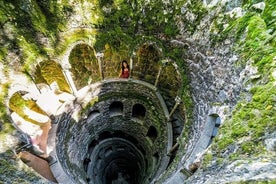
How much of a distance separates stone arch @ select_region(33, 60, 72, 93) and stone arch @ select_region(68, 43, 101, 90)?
24.5 inches

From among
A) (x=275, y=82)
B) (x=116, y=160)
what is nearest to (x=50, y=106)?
(x=116, y=160)

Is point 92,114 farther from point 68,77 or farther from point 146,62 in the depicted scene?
point 146,62

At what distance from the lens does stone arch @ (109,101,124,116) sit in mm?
14406

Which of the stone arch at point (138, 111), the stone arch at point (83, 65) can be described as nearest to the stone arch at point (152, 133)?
the stone arch at point (138, 111)

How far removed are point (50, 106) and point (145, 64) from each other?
5.52m

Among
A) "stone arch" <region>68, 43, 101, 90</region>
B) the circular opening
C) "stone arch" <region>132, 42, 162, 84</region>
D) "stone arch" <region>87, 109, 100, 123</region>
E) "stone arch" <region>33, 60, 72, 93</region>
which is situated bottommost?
the circular opening

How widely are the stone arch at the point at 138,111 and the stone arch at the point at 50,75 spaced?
4.32 meters

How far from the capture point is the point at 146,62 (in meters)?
12.1

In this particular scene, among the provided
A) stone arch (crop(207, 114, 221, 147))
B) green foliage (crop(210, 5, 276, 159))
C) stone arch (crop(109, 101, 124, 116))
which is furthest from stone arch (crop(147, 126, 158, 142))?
green foliage (crop(210, 5, 276, 159))

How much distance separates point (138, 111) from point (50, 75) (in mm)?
5903

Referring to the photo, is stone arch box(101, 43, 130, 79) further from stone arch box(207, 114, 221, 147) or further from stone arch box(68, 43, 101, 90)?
stone arch box(207, 114, 221, 147)

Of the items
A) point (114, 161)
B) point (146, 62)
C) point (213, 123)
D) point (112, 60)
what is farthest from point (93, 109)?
point (213, 123)

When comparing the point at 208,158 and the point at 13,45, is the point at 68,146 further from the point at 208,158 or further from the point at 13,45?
the point at 208,158

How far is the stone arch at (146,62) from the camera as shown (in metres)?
11.4
